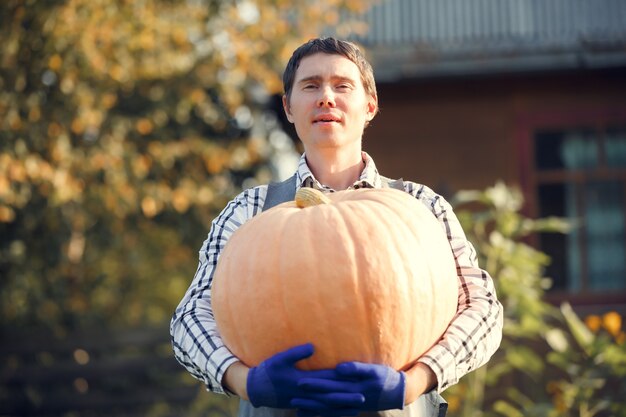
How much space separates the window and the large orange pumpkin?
257 inches

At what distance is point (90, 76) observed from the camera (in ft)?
23.9

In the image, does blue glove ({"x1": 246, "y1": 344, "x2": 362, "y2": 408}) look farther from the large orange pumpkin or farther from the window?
the window

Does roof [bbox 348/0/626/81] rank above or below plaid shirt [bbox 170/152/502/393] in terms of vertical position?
above

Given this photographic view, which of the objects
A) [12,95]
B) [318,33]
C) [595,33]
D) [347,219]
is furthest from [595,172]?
[347,219]

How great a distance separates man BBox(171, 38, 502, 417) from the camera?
2.09m

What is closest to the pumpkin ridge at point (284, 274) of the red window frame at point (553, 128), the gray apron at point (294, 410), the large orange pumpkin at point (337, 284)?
the large orange pumpkin at point (337, 284)

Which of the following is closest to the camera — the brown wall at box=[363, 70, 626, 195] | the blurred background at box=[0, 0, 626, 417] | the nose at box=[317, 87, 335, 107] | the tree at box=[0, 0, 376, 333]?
the nose at box=[317, 87, 335, 107]

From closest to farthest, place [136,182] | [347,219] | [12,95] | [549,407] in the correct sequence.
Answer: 1. [347,219]
2. [549,407]
3. [12,95]
4. [136,182]

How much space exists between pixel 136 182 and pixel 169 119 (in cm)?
104

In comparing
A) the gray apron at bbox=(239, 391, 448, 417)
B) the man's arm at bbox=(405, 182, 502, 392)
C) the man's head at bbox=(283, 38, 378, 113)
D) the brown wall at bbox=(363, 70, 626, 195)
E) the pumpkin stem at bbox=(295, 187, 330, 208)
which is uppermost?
the brown wall at bbox=(363, 70, 626, 195)

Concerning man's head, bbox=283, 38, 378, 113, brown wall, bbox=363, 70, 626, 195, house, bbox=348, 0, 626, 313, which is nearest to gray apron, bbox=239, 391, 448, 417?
man's head, bbox=283, 38, 378, 113

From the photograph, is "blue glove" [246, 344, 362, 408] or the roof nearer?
"blue glove" [246, 344, 362, 408]

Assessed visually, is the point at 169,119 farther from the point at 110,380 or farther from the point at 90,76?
the point at 110,380

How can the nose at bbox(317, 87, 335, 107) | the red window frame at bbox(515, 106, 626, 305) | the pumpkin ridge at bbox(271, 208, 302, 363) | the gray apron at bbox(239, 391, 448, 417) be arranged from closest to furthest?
1. the pumpkin ridge at bbox(271, 208, 302, 363)
2. the gray apron at bbox(239, 391, 448, 417)
3. the nose at bbox(317, 87, 335, 107)
4. the red window frame at bbox(515, 106, 626, 305)
